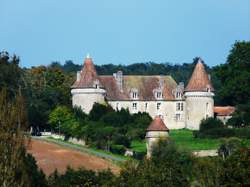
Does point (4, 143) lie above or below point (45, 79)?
below

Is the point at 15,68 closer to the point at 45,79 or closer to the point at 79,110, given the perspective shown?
the point at 79,110

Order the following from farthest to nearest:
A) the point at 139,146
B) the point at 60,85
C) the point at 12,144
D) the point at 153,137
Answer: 1. the point at 60,85
2. the point at 139,146
3. the point at 153,137
4. the point at 12,144

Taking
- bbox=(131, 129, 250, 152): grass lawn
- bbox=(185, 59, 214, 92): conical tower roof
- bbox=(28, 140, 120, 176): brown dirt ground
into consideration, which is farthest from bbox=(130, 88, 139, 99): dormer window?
bbox=(28, 140, 120, 176): brown dirt ground

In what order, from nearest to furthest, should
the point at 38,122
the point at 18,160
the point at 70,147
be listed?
the point at 18,160, the point at 70,147, the point at 38,122

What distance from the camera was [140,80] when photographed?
367 feet

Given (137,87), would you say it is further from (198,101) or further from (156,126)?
(156,126)

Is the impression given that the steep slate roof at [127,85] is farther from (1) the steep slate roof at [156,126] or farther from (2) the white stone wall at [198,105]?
(1) the steep slate roof at [156,126]

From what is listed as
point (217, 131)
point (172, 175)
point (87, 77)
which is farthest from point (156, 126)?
point (172, 175)

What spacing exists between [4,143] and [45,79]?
75195 mm

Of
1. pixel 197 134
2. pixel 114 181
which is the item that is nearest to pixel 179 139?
pixel 197 134

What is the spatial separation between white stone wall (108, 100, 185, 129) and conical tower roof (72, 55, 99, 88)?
2532mm

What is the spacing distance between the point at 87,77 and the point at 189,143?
1532cm

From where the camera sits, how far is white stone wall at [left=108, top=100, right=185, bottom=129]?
109 meters

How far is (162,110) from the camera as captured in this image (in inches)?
4341
